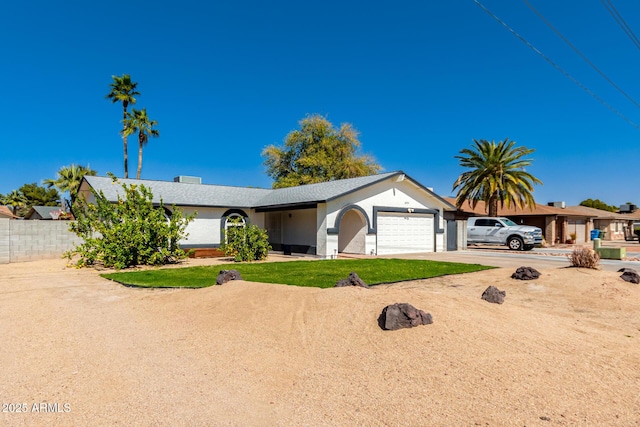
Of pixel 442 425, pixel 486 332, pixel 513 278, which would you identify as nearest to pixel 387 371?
pixel 442 425

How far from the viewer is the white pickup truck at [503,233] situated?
25250 mm

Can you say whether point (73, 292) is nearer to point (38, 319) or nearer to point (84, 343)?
point (38, 319)

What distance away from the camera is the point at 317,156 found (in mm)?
44312

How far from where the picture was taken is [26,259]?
683 inches

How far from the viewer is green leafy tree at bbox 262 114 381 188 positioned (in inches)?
1757

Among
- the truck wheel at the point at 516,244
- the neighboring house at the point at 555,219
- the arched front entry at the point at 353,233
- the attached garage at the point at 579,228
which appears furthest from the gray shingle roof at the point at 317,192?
the attached garage at the point at 579,228

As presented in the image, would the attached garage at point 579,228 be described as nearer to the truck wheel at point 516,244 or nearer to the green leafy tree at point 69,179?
the truck wheel at point 516,244

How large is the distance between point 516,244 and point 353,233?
10808 mm

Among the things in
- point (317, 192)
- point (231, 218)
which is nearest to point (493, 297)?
point (317, 192)

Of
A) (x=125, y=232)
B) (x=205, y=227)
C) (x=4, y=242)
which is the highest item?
(x=205, y=227)

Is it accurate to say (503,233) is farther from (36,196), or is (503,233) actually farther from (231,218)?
(36,196)

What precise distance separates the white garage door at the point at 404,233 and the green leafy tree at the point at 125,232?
436 inches

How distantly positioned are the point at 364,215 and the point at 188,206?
938 centimetres

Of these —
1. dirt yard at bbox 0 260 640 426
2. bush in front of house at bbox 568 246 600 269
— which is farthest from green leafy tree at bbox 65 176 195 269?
bush in front of house at bbox 568 246 600 269
